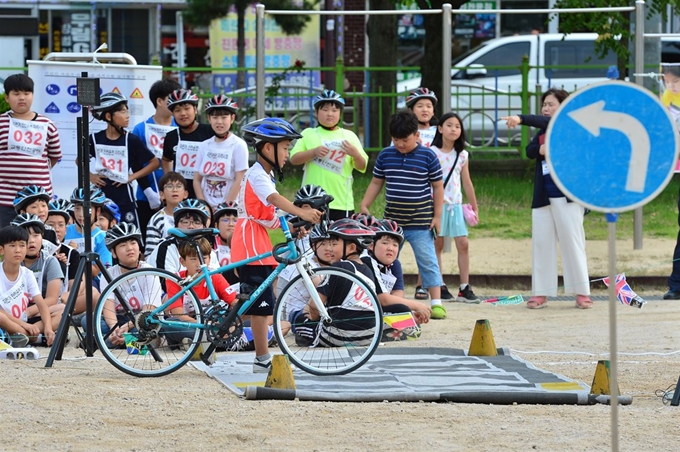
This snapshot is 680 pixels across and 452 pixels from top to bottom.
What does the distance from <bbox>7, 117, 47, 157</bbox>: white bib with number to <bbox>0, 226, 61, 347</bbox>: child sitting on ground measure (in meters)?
1.42

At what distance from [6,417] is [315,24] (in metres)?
24.8

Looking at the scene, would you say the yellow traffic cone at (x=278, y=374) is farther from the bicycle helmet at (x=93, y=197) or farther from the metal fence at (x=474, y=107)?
the metal fence at (x=474, y=107)

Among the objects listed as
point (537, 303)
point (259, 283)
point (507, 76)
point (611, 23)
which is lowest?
point (537, 303)

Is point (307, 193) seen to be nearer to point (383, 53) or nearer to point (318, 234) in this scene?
point (318, 234)

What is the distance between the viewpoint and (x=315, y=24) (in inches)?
1223

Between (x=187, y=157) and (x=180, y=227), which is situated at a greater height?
(x=187, y=157)

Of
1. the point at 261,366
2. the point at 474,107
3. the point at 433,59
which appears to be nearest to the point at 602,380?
the point at 261,366

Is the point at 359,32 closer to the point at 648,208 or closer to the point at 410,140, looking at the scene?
the point at 648,208

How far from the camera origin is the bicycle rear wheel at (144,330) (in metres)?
8.43

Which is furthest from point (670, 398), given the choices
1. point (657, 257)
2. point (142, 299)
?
point (657, 257)

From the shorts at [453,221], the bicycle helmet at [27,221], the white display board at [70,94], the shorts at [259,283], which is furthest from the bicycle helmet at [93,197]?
the shorts at [453,221]

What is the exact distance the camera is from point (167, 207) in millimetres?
10969

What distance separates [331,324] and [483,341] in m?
1.30

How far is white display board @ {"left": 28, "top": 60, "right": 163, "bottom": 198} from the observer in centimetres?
1284
